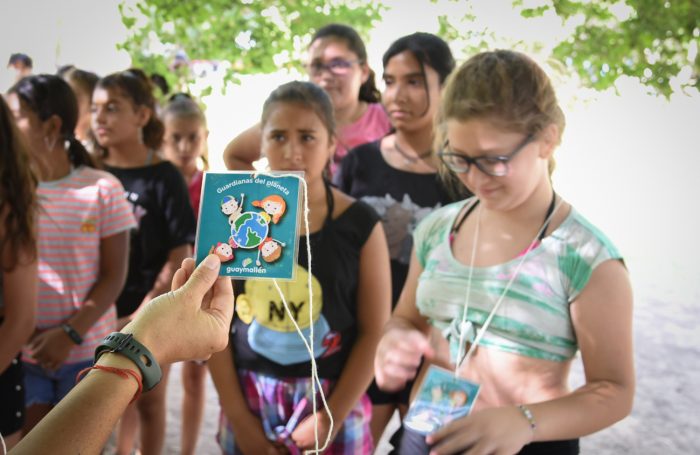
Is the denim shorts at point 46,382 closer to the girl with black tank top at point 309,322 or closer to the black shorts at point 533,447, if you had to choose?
Result: the girl with black tank top at point 309,322

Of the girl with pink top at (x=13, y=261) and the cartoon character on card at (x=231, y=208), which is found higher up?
the cartoon character on card at (x=231, y=208)

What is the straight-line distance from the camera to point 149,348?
1.98 ft

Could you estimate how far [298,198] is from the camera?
2.05 ft

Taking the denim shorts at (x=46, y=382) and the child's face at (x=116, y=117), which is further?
the child's face at (x=116, y=117)

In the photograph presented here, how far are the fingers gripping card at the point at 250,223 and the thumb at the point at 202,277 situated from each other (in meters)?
0.01

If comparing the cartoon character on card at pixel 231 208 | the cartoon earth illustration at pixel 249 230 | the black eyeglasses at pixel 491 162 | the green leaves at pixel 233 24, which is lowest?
the cartoon earth illustration at pixel 249 230

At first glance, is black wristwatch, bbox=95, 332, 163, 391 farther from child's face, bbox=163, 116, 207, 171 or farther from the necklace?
child's face, bbox=163, 116, 207, 171

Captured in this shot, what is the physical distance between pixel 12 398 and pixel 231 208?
3.14ft

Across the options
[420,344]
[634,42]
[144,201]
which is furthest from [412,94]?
[634,42]

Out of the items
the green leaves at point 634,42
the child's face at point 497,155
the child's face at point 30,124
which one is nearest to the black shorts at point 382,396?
the child's face at point 497,155

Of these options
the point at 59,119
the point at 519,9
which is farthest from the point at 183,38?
the point at 519,9

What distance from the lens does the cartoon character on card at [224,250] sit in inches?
25.0

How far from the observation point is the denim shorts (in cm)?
156

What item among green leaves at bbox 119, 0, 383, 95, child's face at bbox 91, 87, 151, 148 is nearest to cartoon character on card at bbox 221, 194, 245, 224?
child's face at bbox 91, 87, 151, 148
